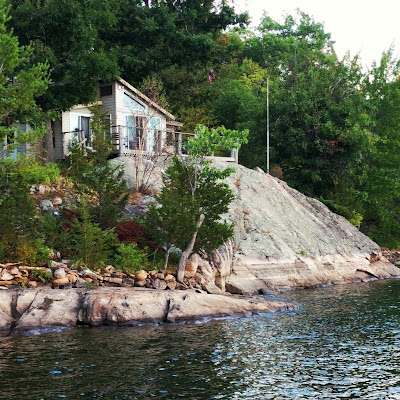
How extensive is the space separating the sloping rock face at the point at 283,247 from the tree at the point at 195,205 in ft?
6.68

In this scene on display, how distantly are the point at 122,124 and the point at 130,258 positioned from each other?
57.7 ft

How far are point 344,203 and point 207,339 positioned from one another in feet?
106

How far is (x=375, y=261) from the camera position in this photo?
42.6 metres

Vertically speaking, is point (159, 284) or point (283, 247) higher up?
point (283, 247)

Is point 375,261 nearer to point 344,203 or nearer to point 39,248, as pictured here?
point 344,203

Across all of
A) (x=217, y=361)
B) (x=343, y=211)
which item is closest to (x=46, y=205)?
(x=217, y=361)

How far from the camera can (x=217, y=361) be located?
668 inches

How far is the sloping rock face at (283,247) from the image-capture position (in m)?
31.9

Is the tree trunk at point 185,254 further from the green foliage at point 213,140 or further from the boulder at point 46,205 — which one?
the boulder at point 46,205

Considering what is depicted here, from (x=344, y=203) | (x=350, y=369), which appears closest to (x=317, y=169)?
(x=344, y=203)

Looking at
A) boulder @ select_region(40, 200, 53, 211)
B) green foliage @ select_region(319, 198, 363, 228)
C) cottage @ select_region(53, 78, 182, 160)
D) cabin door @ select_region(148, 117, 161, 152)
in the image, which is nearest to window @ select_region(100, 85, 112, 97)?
cottage @ select_region(53, 78, 182, 160)

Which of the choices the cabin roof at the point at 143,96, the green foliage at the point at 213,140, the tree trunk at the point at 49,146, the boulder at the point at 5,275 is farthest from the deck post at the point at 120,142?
the boulder at the point at 5,275

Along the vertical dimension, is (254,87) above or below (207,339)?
above

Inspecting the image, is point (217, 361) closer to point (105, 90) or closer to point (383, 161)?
point (105, 90)
